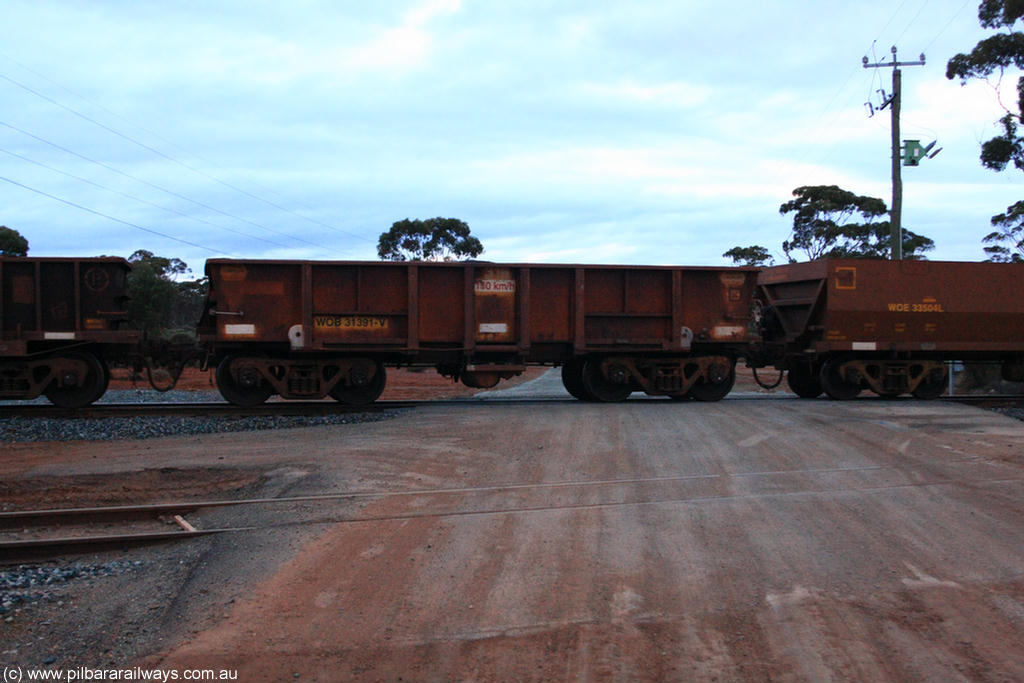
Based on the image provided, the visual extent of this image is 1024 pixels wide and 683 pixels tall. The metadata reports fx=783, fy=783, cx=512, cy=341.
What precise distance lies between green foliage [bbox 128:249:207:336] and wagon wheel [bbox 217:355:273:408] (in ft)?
70.4

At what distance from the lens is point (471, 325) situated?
14.8 m

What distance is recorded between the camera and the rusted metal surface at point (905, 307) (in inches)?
624

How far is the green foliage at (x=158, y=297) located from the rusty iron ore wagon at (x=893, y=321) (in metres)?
27.2

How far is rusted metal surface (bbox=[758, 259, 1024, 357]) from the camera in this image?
15.9 m

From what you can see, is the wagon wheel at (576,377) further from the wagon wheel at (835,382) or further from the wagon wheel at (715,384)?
the wagon wheel at (835,382)

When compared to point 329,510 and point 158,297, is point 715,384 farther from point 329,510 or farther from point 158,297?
point 158,297

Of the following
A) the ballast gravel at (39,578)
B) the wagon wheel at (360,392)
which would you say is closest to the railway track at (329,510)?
the ballast gravel at (39,578)

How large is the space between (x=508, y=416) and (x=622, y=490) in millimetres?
5165

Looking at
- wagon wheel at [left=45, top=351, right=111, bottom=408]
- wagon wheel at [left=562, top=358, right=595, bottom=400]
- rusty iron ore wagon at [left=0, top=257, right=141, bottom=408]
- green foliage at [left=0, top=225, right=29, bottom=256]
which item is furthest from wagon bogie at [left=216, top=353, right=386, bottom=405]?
green foliage at [left=0, top=225, right=29, bottom=256]

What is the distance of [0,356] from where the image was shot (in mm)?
13391

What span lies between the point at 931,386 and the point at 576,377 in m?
7.63

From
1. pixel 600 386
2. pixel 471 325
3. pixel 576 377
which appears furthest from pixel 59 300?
pixel 600 386

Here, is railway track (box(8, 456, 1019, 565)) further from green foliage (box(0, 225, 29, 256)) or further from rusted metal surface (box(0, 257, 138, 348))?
green foliage (box(0, 225, 29, 256))

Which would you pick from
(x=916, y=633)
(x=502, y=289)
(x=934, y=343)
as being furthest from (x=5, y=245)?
(x=916, y=633)
